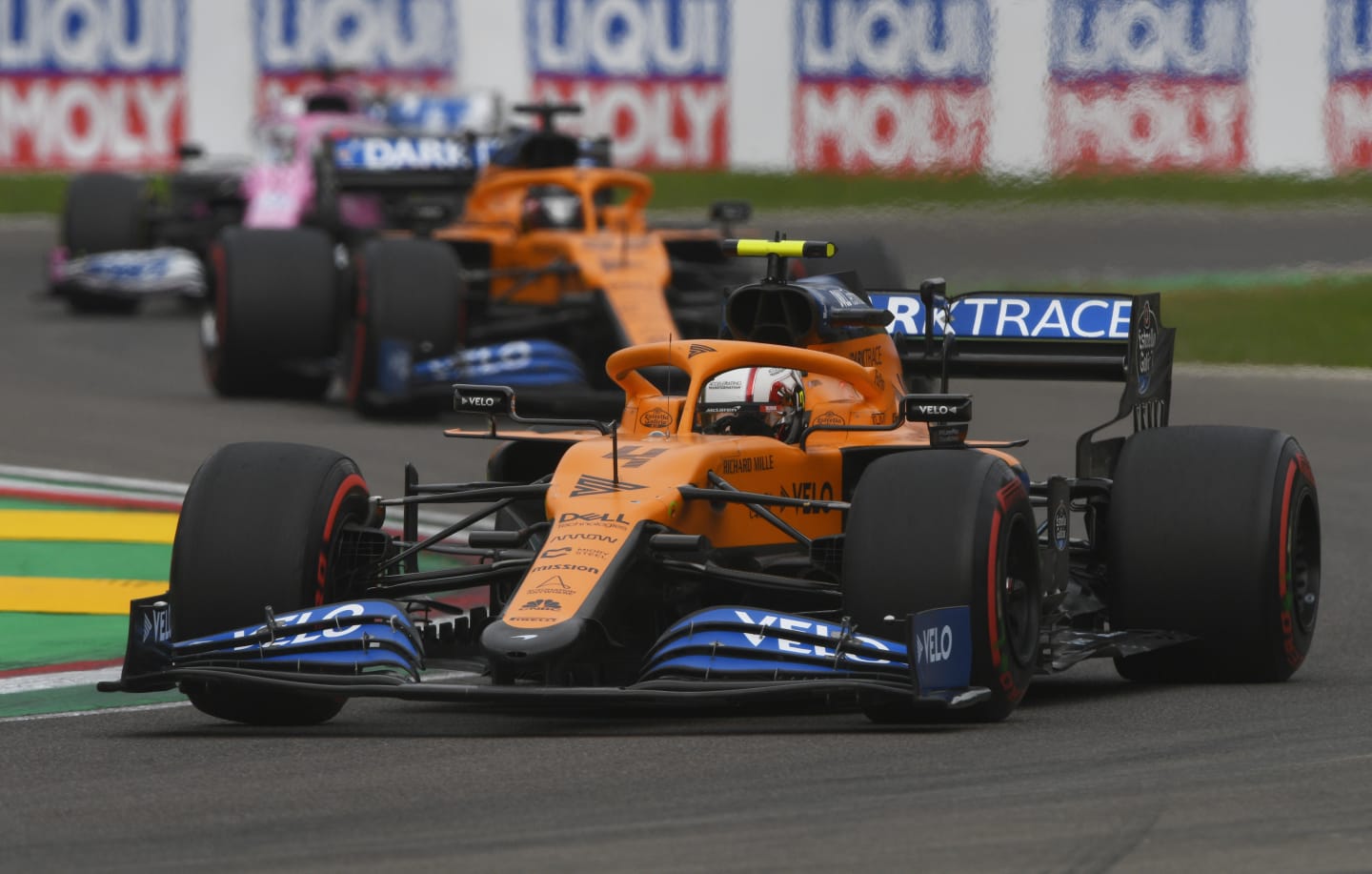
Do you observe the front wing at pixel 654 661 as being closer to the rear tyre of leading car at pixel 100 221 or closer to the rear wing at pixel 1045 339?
the rear wing at pixel 1045 339

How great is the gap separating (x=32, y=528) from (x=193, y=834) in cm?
708

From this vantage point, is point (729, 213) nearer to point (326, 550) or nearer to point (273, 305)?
point (273, 305)

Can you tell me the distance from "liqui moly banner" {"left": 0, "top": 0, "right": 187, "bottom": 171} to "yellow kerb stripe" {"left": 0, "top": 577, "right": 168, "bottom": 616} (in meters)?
20.7

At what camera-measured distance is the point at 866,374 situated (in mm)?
9688

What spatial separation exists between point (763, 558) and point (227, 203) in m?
16.2

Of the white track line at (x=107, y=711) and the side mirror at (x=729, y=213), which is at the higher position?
the side mirror at (x=729, y=213)

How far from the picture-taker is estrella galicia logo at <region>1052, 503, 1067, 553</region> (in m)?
9.14

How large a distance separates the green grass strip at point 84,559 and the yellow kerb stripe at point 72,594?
21 centimetres

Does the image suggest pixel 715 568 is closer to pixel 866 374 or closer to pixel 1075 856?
pixel 866 374

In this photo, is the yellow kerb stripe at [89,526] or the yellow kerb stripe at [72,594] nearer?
the yellow kerb stripe at [72,594]

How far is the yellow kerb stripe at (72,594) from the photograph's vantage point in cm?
1129

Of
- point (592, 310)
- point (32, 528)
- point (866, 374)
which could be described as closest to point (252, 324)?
point (592, 310)

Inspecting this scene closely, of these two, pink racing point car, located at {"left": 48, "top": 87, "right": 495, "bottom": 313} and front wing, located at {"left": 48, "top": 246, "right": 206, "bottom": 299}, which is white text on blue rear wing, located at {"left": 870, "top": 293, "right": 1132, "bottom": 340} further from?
front wing, located at {"left": 48, "top": 246, "right": 206, "bottom": 299}

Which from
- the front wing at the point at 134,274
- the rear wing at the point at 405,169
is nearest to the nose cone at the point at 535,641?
the rear wing at the point at 405,169
